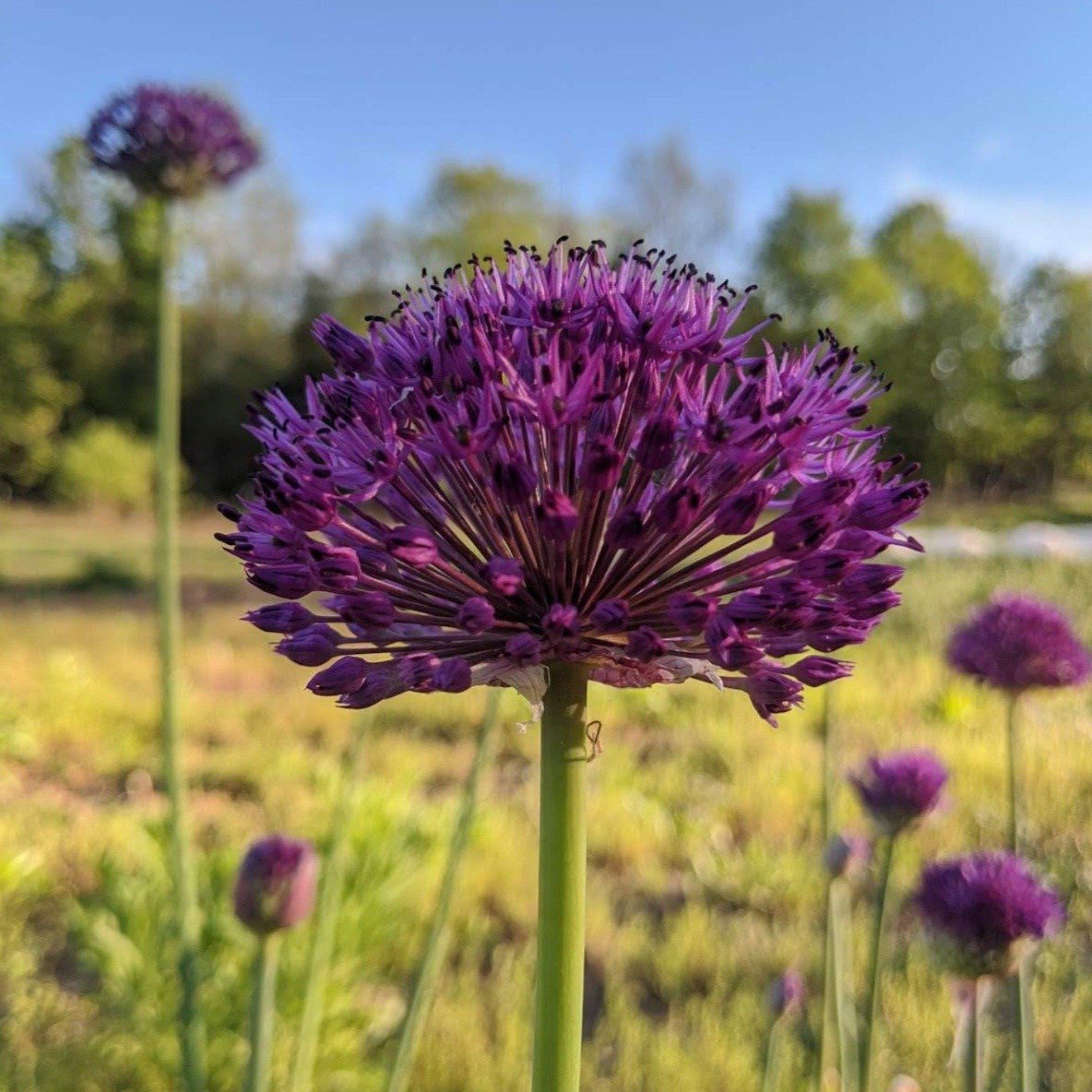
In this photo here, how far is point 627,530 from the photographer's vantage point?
2.81 feet

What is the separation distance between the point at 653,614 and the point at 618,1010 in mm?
2628

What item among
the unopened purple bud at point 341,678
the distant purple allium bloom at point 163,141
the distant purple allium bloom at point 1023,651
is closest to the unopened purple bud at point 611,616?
the unopened purple bud at point 341,678

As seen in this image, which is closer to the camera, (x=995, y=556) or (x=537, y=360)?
(x=537, y=360)

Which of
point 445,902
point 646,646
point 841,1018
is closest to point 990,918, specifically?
point 841,1018

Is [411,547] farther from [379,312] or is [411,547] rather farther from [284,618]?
[379,312]

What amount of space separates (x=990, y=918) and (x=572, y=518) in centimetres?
100

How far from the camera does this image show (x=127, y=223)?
17.3m

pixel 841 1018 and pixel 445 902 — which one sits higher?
pixel 445 902

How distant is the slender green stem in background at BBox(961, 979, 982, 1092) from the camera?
1195mm

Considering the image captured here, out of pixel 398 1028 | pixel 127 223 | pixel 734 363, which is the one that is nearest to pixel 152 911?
pixel 398 1028

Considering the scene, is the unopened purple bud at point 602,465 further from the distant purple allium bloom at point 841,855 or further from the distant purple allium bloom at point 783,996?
the distant purple allium bloom at point 783,996

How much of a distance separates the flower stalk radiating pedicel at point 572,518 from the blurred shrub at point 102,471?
67.2 feet

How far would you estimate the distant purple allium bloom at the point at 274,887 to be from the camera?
1.52 meters

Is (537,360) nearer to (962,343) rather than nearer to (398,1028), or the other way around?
(398,1028)
